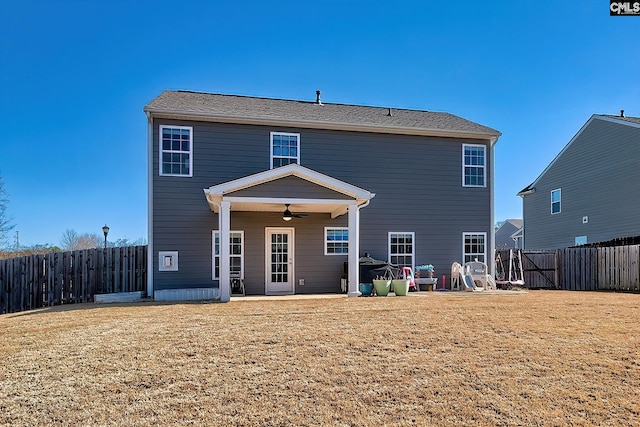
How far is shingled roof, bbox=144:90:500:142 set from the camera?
12.1 metres

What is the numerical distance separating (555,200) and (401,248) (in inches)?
490

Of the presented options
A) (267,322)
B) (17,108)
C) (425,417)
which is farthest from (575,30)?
(17,108)

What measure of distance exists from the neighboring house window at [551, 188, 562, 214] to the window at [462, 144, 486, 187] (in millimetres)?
9551

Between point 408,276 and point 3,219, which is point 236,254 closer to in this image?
point 408,276

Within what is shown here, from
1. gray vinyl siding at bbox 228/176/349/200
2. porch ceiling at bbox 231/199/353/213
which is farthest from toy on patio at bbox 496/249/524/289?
gray vinyl siding at bbox 228/176/349/200

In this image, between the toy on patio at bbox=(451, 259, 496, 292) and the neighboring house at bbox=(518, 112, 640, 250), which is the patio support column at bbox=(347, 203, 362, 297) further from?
the neighboring house at bbox=(518, 112, 640, 250)

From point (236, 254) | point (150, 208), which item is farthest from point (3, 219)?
point (236, 254)

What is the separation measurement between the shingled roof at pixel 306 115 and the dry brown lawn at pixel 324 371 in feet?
21.5

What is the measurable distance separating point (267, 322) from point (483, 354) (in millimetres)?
3507

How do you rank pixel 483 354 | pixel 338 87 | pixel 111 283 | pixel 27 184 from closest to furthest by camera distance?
pixel 483 354 < pixel 111 283 < pixel 338 87 < pixel 27 184

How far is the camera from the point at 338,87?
15.8 meters

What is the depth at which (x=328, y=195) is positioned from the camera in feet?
36.1

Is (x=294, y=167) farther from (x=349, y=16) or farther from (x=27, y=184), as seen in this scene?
(x=27, y=184)

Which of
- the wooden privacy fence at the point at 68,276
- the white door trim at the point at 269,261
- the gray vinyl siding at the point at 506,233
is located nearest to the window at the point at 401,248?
the white door trim at the point at 269,261
